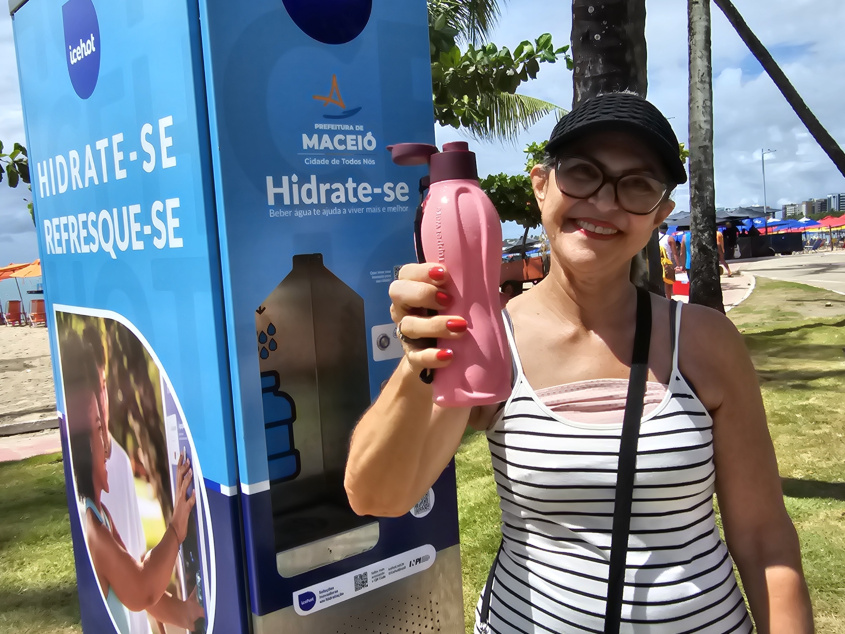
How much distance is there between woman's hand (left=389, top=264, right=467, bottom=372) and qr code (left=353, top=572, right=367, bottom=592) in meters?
1.02

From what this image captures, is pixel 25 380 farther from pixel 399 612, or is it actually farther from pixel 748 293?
pixel 748 293

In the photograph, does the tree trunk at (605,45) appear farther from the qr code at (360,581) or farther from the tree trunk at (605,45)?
the qr code at (360,581)

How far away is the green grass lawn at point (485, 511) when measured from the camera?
3398 millimetres

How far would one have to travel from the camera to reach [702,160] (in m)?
8.14

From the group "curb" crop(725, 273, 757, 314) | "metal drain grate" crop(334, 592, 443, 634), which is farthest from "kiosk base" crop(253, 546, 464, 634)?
A: "curb" crop(725, 273, 757, 314)

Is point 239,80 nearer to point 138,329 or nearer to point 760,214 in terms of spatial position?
point 138,329

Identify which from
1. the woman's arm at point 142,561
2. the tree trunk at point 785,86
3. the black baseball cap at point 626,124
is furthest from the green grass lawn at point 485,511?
the black baseball cap at point 626,124

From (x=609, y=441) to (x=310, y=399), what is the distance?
979 mm

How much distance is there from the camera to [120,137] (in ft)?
6.35

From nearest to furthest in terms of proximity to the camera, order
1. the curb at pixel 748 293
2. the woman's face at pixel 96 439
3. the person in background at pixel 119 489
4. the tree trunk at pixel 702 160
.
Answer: the person in background at pixel 119 489 → the woman's face at pixel 96 439 → the tree trunk at pixel 702 160 → the curb at pixel 748 293

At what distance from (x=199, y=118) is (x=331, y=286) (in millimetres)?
572

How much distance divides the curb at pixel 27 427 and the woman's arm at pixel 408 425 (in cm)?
680

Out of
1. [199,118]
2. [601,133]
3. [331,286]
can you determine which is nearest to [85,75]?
[199,118]

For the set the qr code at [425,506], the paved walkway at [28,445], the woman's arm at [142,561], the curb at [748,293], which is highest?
the qr code at [425,506]
